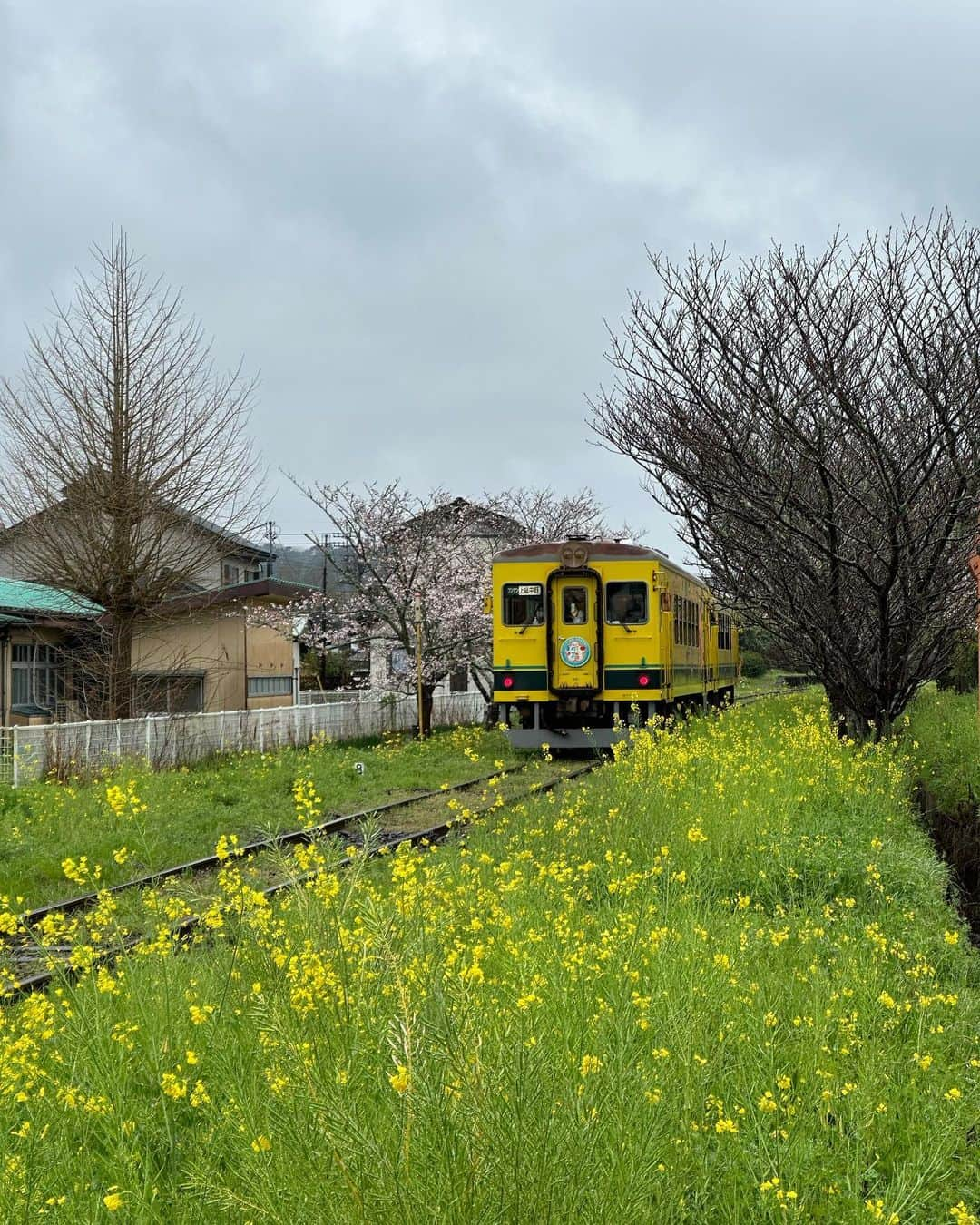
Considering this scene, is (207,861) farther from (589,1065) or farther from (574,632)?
(574,632)

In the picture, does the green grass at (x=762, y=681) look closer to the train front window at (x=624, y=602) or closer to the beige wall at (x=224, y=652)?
the beige wall at (x=224, y=652)

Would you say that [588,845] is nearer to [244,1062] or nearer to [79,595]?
[244,1062]

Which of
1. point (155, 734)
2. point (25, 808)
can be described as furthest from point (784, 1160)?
point (155, 734)

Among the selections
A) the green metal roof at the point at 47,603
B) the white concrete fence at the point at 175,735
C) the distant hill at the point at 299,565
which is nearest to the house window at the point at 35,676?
the green metal roof at the point at 47,603

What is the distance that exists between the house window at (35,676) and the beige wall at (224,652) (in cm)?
165

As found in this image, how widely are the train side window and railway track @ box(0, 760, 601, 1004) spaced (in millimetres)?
2160

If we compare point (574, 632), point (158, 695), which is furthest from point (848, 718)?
point (158, 695)

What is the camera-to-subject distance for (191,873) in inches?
323

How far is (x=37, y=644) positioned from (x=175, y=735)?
7093 millimetres

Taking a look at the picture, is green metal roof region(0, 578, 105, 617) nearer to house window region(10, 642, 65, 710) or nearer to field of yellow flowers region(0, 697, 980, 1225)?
house window region(10, 642, 65, 710)

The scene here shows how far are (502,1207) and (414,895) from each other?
80.8 inches

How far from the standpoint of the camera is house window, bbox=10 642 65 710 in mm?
21688

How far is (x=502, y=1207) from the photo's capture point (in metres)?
2.12

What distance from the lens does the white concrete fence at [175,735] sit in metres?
13.3
